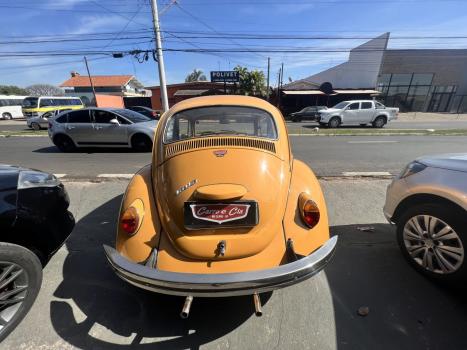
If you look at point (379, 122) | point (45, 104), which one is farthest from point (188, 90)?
point (379, 122)

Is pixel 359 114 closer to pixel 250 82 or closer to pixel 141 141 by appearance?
pixel 141 141

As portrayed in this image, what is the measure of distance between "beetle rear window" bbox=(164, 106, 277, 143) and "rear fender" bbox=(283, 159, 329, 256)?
2.70 ft

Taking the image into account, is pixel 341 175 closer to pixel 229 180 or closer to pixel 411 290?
pixel 411 290

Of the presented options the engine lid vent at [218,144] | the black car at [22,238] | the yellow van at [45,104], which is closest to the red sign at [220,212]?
the engine lid vent at [218,144]

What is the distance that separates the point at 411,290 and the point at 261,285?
1.62 m

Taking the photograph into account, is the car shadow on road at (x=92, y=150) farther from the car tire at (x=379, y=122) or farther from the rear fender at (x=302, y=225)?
the car tire at (x=379, y=122)

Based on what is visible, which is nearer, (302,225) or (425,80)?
(302,225)

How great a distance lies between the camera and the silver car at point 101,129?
867 cm

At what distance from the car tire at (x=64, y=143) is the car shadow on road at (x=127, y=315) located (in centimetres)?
790

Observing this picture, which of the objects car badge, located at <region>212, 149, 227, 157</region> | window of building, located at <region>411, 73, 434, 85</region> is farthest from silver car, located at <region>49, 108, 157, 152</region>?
window of building, located at <region>411, 73, 434, 85</region>

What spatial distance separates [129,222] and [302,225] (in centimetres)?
149

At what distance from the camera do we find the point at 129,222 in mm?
2180

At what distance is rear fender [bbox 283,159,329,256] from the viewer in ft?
7.05

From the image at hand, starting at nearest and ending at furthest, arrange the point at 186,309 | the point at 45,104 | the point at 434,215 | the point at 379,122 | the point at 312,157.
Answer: the point at 186,309
the point at 434,215
the point at 312,157
the point at 379,122
the point at 45,104
